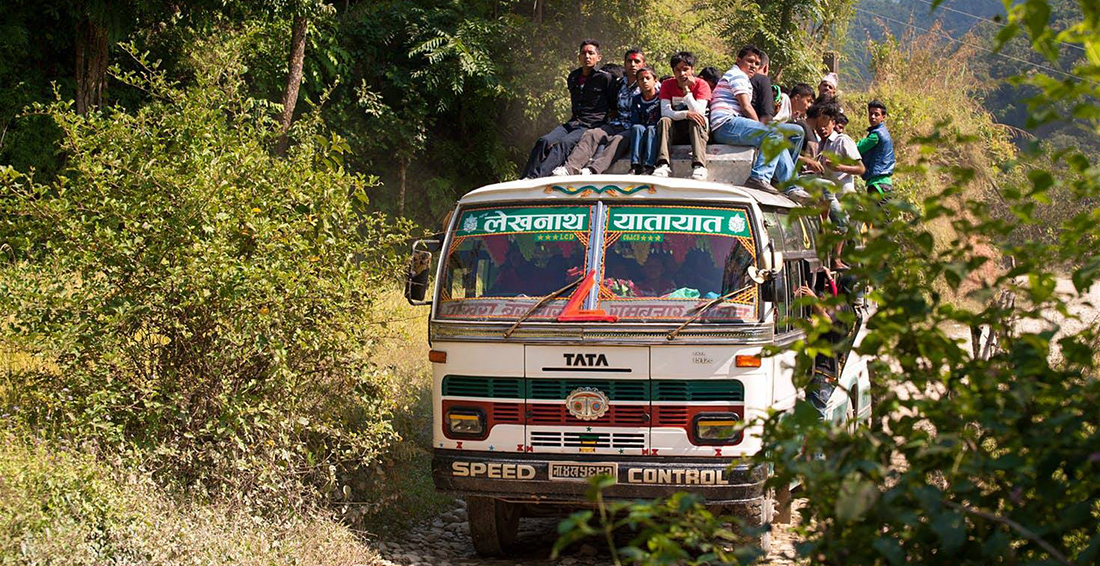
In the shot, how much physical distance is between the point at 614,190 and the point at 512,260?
0.80 meters

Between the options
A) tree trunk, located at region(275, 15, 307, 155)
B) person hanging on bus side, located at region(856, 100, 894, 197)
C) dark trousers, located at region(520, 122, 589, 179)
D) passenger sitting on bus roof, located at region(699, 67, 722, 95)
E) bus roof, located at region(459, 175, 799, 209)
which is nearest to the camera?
bus roof, located at region(459, 175, 799, 209)

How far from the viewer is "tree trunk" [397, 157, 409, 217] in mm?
21766

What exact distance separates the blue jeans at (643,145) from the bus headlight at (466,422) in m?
2.68

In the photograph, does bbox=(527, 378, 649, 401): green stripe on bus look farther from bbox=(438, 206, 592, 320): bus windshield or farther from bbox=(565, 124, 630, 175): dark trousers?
bbox=(565, 124, 630, 175): dark trousers

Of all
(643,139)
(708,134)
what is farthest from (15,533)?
(708,134)

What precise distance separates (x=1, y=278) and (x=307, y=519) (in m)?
2.43

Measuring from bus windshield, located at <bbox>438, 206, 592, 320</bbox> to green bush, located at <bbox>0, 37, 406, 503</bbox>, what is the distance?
77cm

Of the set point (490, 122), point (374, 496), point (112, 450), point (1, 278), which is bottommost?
point (374, 496)

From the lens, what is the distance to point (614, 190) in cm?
767

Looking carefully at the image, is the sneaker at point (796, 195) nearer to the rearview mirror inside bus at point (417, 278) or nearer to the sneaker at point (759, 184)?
the sneaker at point (759, 184)

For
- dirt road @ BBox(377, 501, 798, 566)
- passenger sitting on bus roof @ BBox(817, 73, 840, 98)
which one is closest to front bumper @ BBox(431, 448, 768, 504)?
dirt road @ BBox(377, 501, 798, 566)

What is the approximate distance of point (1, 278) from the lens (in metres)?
7.30

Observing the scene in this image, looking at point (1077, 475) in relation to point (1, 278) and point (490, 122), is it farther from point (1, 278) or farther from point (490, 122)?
point (490, 122)

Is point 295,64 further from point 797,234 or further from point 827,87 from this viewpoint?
point 797,234
